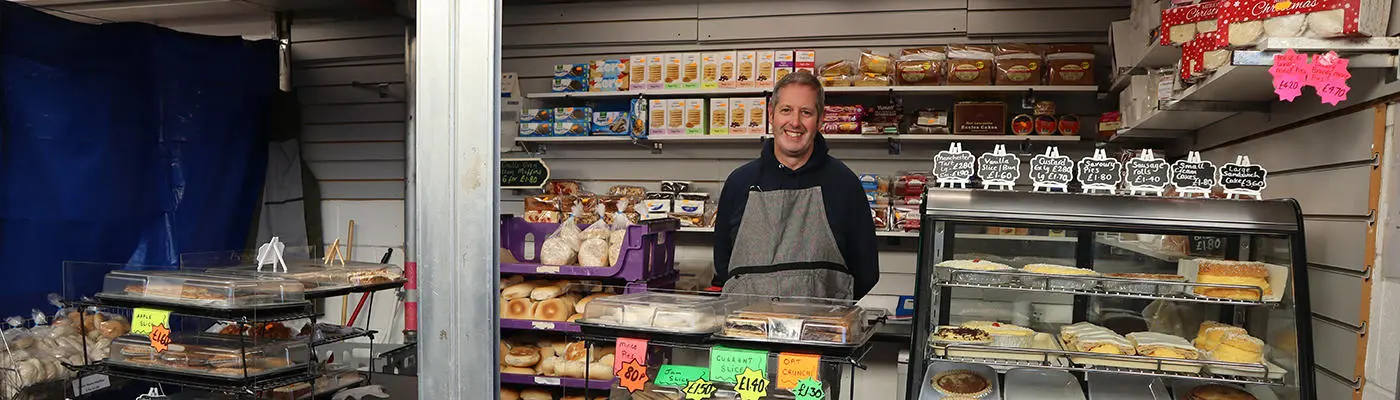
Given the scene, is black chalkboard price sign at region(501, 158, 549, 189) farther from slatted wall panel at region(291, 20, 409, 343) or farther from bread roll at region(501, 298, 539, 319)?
bread roll at region(501, 298, 539, 319)

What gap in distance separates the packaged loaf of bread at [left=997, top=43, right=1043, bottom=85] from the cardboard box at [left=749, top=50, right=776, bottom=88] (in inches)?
52.3

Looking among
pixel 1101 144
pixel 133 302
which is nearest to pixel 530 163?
pixel 133 302

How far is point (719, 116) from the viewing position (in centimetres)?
513

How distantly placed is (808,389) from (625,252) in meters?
2.36

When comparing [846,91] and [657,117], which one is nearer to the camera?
[846,91]

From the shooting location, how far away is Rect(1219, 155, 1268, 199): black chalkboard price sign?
2.12 metres

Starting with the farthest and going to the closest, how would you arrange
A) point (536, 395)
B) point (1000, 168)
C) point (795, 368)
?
point (536, 395)
point (1000, 168)
point (795, 368)

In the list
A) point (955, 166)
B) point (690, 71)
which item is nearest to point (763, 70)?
point (690, 71)

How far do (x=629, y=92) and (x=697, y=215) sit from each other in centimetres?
92

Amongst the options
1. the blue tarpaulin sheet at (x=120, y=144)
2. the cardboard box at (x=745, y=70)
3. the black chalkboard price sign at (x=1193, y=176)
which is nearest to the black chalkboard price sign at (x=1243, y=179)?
the black chalkboard price sign at (x=1193, y=176)

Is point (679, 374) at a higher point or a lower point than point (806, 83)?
lower

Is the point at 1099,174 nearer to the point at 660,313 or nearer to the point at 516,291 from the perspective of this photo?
the point at 660,313

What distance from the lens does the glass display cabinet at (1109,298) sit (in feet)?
6.67

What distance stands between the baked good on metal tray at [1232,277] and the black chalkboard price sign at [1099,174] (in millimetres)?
301
